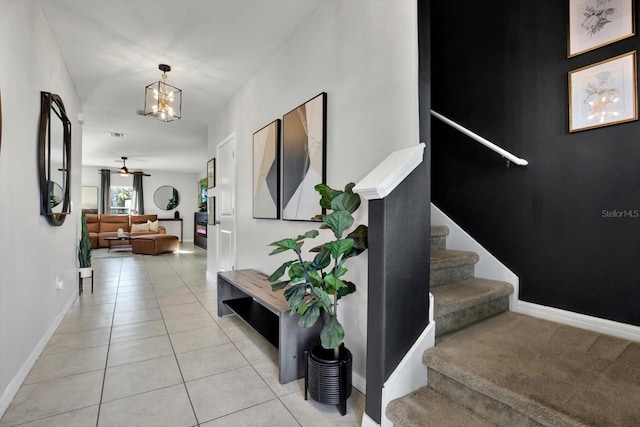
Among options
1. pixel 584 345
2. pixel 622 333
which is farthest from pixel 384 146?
pixel 622 333

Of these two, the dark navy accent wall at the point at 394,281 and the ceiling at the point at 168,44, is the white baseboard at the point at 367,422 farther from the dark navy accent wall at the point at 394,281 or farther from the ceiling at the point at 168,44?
the ceiling at the point at 168,44

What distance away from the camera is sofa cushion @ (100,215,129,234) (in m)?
9.42

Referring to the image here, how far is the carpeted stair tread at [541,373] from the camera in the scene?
1.06 m

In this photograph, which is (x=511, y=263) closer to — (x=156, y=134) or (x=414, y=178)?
(x=414, y=178)

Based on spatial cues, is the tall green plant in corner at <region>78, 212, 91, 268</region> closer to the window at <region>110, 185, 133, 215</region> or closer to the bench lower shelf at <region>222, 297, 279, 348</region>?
the bench lower shelf at <region>222, 297, 279, 348</region>

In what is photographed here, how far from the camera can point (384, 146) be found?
5.71 ft

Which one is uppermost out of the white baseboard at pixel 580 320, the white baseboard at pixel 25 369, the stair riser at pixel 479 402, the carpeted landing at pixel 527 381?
the white baseboard at pixel 580 320

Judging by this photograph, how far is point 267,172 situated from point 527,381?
2.53 meters

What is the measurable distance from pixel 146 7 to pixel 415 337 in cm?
298

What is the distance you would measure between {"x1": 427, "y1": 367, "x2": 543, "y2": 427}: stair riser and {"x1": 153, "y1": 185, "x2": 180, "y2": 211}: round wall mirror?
11.8 meters

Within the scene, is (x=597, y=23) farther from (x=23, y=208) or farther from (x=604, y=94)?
(x=23, y=208)

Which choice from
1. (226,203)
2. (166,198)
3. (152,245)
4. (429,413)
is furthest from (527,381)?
(166,198)

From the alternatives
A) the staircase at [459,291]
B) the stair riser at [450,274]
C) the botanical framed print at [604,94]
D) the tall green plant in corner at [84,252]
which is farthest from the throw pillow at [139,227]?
the botanical framed print at [604,94]

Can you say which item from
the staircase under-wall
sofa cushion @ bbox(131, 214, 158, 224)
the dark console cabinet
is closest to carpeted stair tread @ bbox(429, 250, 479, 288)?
the staircase under-wall
